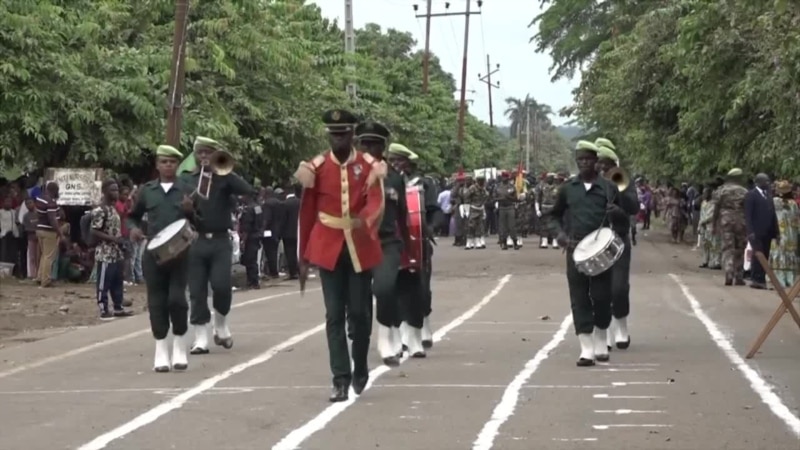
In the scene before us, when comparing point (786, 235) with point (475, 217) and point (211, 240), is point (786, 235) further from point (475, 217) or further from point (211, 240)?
point (475, 217)

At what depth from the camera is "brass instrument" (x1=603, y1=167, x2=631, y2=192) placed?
47.5 feet

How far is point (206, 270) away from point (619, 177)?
13.1 ft

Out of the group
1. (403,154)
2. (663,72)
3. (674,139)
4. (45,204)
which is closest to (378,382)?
(403,154)

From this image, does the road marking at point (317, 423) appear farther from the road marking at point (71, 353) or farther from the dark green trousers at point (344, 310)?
the road marking at point (71, 353)

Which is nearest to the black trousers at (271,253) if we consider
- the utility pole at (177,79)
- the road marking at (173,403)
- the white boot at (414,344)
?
the utility pole at (177,79)

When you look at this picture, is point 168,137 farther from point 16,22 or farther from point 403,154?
point 403,154

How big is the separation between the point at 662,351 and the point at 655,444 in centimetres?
568

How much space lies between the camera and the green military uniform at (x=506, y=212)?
3903cm

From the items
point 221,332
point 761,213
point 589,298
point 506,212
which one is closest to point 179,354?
point 221,332

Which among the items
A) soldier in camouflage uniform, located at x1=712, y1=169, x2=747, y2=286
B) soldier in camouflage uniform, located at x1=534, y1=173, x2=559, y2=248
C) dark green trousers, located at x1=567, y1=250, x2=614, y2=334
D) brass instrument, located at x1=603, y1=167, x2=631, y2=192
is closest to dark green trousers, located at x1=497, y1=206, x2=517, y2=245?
soldier in camouflage uniform, located at x1=534, y1=173, x2=559, y2=248

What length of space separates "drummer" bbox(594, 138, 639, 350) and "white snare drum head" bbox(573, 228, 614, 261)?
514 mm

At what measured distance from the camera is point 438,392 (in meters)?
12.0

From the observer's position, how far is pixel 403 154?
547 inches

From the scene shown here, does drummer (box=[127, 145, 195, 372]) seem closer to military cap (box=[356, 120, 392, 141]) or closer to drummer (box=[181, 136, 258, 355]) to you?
drummer (box=[181, 136, 258, 355])
